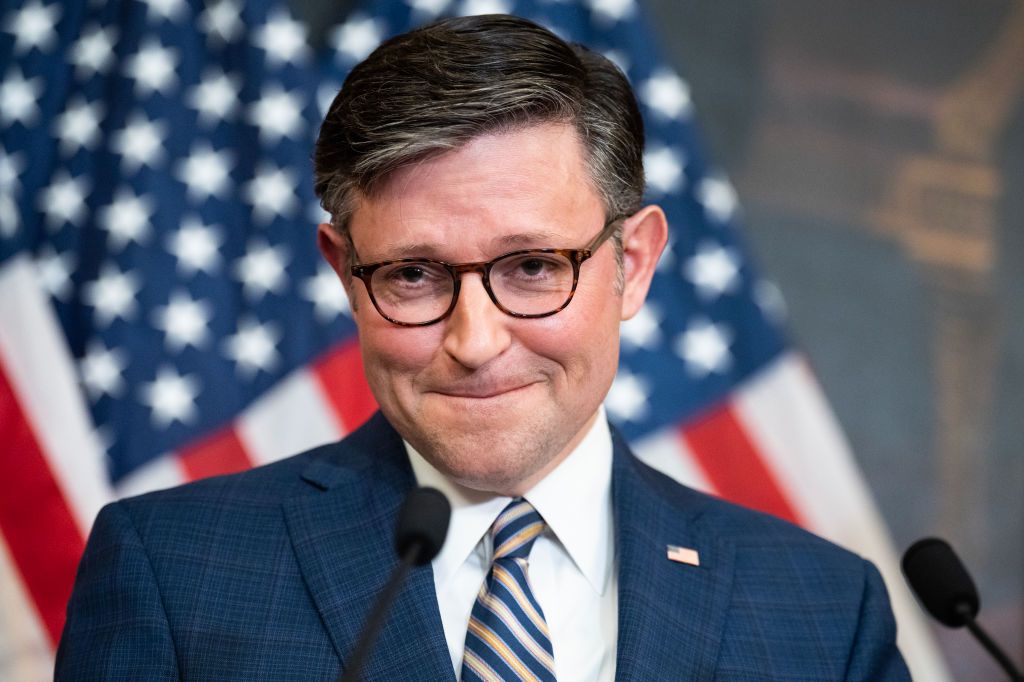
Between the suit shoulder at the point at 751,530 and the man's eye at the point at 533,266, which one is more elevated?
the man's eye at the point at 533,266

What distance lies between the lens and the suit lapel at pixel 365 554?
1.57 metres

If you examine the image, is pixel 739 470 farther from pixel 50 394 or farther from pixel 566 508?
pixel 50 394

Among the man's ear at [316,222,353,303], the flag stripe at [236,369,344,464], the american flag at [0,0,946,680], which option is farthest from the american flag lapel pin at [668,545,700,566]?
the flag stripe at [236,369,344,464]

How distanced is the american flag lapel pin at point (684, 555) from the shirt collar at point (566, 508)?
0.09 m

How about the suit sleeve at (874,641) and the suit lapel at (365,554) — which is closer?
the suit lapel at (365,554)

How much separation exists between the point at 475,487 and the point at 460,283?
31 centimetres

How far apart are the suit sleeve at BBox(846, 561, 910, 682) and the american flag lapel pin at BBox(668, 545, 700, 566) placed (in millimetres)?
265

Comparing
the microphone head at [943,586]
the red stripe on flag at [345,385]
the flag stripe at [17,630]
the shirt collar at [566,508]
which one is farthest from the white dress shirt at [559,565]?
the flag stripe at [17,630]

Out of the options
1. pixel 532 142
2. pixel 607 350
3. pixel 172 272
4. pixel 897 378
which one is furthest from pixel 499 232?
pixel 897 378

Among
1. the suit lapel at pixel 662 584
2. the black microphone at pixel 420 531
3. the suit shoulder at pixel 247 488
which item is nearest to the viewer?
the black microphone at pixel 420 531

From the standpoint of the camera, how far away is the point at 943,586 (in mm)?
1297

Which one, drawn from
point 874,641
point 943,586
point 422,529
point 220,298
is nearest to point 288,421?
point 220,298

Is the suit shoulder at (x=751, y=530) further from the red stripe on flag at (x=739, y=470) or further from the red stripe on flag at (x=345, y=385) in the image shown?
the red stripe on flag at (x=345, y=385)

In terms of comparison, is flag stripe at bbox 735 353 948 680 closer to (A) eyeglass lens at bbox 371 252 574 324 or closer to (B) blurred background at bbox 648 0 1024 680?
(B) blurred background at bbox 648 0 1024 680
